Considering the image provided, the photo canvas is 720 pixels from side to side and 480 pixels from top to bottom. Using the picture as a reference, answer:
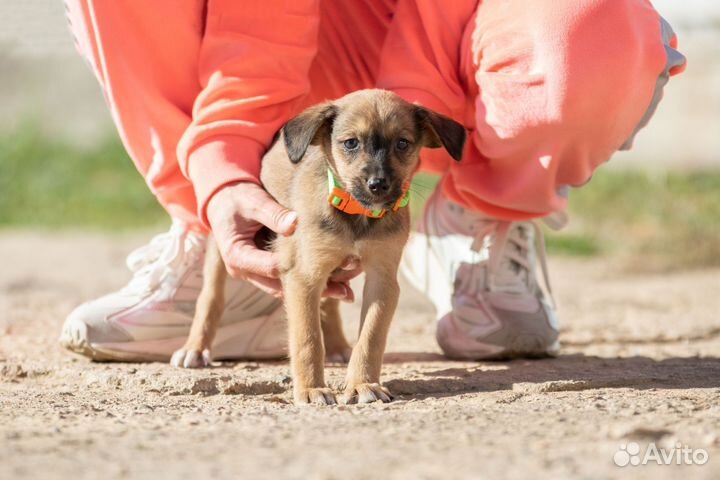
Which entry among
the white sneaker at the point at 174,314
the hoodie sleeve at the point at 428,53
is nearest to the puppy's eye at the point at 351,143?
the hoodie sleeve at the point at 428,53

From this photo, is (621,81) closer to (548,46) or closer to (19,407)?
(548,46)

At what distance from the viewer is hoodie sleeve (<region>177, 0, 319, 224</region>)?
11.4 feet

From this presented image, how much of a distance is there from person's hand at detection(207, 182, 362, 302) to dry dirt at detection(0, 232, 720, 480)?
324mm

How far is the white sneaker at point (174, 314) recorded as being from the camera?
12.4 feet

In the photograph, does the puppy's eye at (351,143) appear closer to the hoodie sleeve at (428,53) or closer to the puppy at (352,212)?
the puppy at (352,212)

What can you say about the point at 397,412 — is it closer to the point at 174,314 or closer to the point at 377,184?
the point at 377,184

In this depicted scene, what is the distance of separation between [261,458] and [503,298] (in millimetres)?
1868

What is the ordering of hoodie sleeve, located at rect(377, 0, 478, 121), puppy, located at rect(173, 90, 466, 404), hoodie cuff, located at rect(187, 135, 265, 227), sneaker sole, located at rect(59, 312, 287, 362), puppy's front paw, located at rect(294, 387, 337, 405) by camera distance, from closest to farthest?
puppy's front paw, located at rect(294, 387, 337, 405) → puppy, located at rect(173, 90, 466, 404) → hoodie cuff, located at rect(187, 135, 265, 227) → hoodie sleeve, located at rect(377, 0, 478, 121) → sneaker sole, located at rect(59, 312, 287, 362)

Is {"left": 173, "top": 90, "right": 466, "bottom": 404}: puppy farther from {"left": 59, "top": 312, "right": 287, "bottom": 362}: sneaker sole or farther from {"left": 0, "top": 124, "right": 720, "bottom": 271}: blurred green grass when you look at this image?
{"left": 0, "top": 124, "right": 720, "bottom": 271}: blurred green grass

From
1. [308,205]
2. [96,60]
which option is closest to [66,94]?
[96,60]

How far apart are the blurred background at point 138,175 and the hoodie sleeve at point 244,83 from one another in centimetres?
338

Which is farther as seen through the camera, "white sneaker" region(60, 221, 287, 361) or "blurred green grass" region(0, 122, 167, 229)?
"blurred green grass" region(0, 122, 167, 229)

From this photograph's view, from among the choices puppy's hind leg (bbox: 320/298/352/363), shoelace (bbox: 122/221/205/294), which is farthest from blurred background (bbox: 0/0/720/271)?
shoelace (bbox: 122/221/205/294)

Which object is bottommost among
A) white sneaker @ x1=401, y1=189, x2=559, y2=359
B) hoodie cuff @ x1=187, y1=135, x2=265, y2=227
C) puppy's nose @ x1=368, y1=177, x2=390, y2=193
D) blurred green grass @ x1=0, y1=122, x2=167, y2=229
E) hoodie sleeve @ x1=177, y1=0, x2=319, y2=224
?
white sneaker @ x1=401, y1=189, x2=559, y2=359
